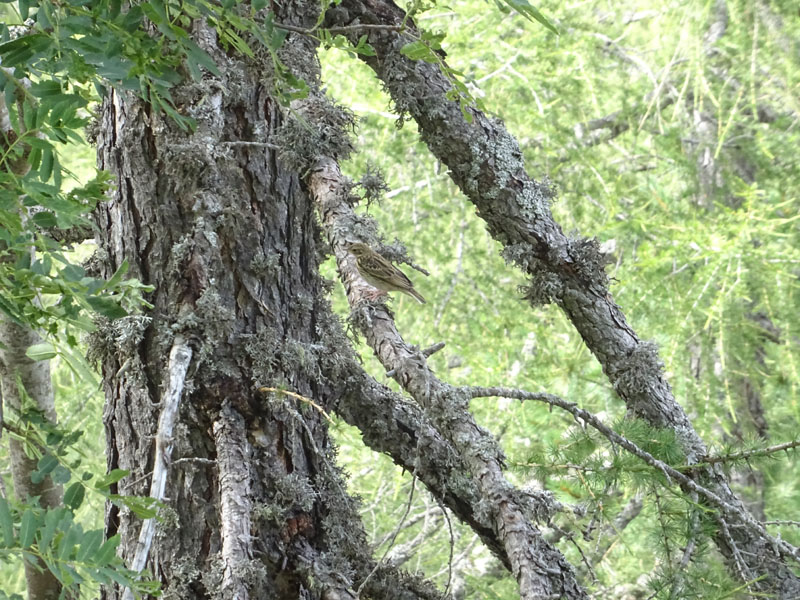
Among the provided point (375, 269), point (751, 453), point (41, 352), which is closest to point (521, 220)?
point (375, 269)

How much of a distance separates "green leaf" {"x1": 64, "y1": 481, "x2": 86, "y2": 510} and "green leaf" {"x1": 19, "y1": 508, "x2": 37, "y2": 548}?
0.36 feet

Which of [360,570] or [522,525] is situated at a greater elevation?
[522,525]

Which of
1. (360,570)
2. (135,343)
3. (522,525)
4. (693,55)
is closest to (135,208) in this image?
(135,343)

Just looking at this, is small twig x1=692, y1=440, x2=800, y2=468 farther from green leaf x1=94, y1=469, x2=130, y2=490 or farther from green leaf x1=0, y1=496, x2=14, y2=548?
green leaf x1=0, y1=496, x2=14, y2=548

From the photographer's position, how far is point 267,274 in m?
1.80

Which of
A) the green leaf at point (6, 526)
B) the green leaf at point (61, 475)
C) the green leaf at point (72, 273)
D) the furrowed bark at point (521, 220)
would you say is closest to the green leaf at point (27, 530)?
the green leaf at point (6, 526)

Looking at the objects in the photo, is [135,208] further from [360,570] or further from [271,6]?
[360,570]

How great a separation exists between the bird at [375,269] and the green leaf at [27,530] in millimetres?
916

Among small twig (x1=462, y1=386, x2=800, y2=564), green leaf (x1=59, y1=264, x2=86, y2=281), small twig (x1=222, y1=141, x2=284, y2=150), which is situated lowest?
small twig (x1=462, y1=386, x2=800, y2=564)

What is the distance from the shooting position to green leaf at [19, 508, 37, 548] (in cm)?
90

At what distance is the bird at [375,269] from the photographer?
1705 millimetres

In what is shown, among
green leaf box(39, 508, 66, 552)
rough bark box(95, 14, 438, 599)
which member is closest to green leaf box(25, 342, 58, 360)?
green leaf box(39, 508, 66, 552)

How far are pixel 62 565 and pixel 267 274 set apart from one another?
3.21 feet

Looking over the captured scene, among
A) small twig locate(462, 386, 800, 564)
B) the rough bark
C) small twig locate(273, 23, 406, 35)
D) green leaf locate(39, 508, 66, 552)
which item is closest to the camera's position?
green leaf locate(39, 508, 66, 552)
